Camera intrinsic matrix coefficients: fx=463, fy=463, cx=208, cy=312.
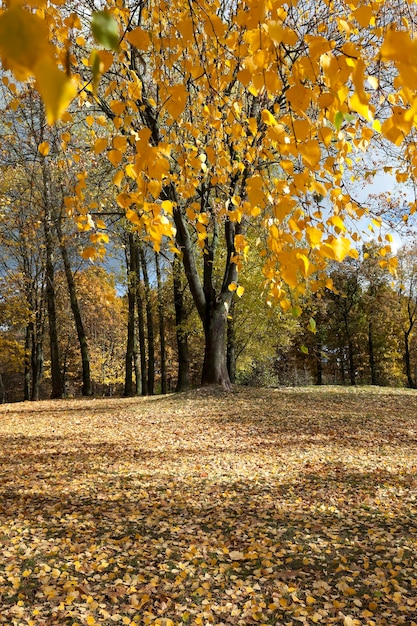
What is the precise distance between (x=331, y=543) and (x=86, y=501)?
2009mm

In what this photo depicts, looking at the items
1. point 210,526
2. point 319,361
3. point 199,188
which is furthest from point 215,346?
point 319,361

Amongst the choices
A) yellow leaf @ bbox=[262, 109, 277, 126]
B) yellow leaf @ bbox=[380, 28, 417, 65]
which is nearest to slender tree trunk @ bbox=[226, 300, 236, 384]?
yellow leaf @ bbox=[262, 109, 277, 126]

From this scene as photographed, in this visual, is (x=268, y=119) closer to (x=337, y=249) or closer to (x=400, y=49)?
(x=337, y=249)

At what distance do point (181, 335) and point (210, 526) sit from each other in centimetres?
993

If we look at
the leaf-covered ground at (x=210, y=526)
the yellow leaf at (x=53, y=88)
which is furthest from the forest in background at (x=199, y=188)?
the leaf-covered ground at (x=210, y=526)

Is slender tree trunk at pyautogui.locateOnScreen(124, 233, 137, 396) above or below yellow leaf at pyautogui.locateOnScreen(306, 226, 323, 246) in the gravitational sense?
above

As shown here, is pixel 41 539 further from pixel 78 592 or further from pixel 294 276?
pixel 294 276

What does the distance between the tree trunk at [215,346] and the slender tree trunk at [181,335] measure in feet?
10.3

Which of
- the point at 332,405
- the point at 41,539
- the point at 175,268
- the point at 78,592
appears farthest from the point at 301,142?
the point at 175,268

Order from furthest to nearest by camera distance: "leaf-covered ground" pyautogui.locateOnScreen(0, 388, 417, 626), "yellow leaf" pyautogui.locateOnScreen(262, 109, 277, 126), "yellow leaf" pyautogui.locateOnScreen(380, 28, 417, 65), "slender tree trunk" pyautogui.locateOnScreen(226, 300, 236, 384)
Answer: "slender tree trunk" pyautogui.locateOnScreen(226, 300, 236, 384)
"leaf-covered ground" pyautogui.locateOnScreen(0, 388, 417, 626)
"yellow leaf" pyautogui.locateOnScreen(262, 109, 277, 126)
"yellow leaf" pyautogui.locateOnScreen(380, 28, 417, 65)

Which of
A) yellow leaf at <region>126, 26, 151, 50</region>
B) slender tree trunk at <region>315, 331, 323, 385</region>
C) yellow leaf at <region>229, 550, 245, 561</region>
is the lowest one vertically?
yellow leaf at <region>229, 550, 245, 561</region>

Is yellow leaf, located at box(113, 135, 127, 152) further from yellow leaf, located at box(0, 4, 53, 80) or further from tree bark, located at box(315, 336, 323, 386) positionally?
tree bark, located at box(315, 336, 323, 386)

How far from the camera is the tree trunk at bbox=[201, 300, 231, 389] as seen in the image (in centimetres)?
979

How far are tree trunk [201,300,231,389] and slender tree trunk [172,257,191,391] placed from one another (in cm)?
313
